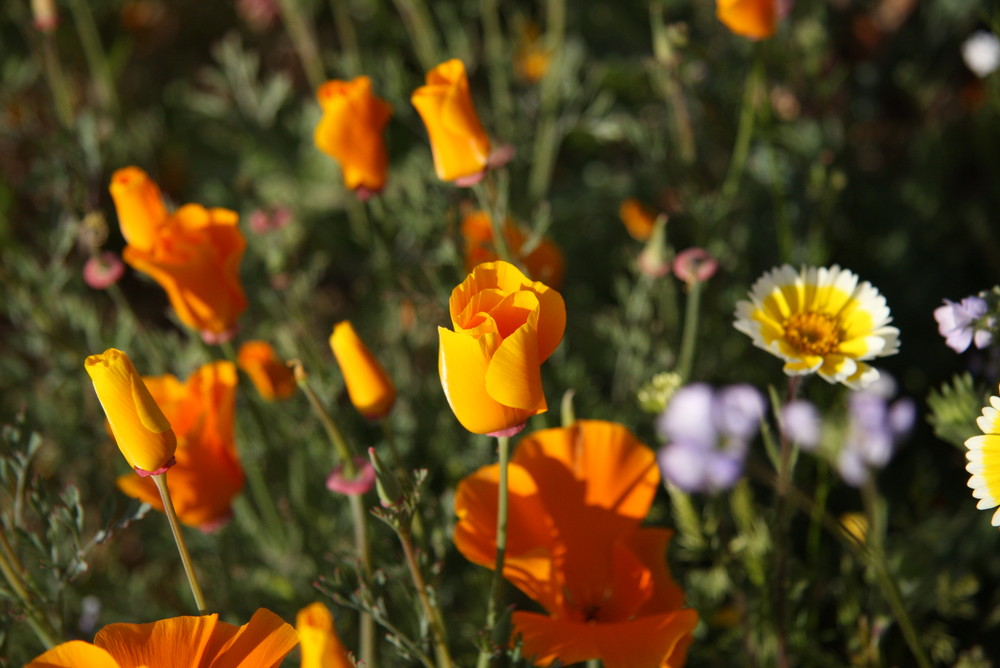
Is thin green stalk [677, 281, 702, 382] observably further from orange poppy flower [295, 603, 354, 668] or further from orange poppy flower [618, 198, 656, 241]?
orange poppy flower [295, 603, 354, 668]

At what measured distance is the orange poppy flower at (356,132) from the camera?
1.23 metres

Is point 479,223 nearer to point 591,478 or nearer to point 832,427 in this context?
point 591,478

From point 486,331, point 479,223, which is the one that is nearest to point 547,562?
point 486,331

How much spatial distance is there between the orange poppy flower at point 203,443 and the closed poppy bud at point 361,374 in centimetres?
19

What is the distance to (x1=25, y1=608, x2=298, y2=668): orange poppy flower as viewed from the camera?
86 cm

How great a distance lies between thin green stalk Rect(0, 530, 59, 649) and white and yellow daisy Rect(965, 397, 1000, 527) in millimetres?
1008

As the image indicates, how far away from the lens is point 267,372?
1327mm

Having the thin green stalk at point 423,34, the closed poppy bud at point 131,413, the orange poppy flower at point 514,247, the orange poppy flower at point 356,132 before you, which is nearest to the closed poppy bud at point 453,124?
the orange poppy flower at point 356,132

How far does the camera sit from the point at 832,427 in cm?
111

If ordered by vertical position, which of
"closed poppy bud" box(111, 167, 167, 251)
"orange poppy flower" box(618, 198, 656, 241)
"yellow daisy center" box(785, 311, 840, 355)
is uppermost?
"closed poppy bud" box(111, 167, 167, 251)

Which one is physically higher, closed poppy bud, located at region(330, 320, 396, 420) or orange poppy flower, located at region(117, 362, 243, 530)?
closed poppy bud, located at region(330, 320, 396, 420)

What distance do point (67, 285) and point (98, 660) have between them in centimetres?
113

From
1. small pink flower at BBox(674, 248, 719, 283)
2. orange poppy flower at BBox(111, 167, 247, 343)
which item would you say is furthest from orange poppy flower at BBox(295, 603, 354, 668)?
small pink flower at BBox(674, 248, 719, 283)

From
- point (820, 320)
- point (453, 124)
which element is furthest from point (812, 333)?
point (453, 124)
